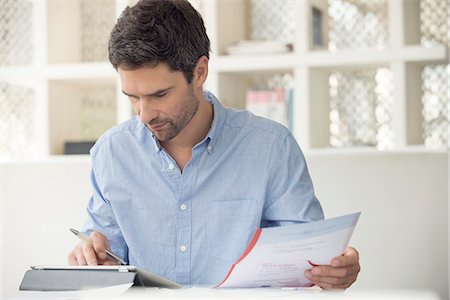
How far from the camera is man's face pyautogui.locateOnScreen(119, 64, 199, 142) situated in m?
1.83

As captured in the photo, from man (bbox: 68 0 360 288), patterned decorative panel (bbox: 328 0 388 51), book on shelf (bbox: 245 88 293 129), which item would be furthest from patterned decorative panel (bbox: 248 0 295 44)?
man (bbox: 68 0 360 288)

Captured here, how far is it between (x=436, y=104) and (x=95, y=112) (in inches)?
61.2

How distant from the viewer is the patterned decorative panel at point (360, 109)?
3.52 meters

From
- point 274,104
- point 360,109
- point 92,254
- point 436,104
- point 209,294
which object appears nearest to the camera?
point 209,294

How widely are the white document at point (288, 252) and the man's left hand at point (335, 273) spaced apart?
1 cm

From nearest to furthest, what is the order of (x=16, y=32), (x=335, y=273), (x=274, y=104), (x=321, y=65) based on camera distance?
(x=335, y=273), (x=321, y=65), (x=274, y=104), (x=16, y=32)

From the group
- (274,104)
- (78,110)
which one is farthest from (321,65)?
(78,110)

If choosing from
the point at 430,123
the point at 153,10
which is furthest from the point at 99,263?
the point at 430,123

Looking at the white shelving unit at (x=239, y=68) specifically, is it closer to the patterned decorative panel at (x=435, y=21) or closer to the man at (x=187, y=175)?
the patterned decorative panel at (x=435, y=21)

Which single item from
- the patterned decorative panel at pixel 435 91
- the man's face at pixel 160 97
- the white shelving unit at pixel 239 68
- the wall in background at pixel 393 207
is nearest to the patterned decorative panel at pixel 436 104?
the patterned decorative panel at pixel 435 91

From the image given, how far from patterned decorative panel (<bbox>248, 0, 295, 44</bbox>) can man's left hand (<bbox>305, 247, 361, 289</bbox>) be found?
6.67 ft

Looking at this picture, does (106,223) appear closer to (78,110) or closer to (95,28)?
(78,110)

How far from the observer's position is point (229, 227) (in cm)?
200

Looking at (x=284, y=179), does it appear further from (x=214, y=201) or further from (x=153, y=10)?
(x=153, y=10)
